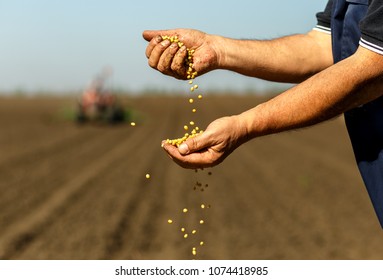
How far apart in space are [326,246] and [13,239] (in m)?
2.99

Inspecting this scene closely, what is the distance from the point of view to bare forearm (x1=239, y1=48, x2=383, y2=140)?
2264 mm

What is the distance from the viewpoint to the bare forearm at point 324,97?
7.43ft

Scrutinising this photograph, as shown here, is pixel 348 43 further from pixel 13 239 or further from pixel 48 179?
pixel 48 179

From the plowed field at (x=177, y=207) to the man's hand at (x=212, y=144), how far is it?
12.9 feet

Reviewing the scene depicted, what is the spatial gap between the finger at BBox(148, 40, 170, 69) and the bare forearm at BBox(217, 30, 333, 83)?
0.80 ft

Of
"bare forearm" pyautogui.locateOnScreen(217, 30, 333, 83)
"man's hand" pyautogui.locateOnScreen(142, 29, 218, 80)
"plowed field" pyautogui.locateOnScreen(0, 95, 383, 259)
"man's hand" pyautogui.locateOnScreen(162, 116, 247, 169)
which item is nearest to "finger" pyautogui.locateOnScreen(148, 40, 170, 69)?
"man's hand" pyautogui.locateOnScreen(142, 29, 218, 80)

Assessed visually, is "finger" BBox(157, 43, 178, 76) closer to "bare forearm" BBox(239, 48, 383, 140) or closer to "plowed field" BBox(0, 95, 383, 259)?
"bare forearm" BBox(239, 48, 383, 140)

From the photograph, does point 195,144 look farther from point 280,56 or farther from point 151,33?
point 280,56

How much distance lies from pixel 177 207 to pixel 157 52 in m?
5.57

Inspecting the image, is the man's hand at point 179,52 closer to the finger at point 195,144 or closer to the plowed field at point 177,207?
the finger at point 195,144

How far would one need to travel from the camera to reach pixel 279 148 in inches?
581

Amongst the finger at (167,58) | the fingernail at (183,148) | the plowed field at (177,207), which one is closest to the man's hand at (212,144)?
the fingernail at (183,148)
